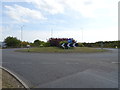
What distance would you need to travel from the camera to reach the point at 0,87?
4359 millimetres

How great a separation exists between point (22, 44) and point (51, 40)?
26.7m

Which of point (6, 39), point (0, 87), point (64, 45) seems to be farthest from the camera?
point (6, 39)


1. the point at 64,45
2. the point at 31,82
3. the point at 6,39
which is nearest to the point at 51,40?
the point at 64,45

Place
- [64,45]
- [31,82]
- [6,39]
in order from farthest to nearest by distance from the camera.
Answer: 1. [6,39]
2. [64,45]
3. [31,82]

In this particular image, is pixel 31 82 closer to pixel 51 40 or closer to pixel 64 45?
pixel 64 45

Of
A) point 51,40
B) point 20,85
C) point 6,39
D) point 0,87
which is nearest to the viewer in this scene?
point 0,87

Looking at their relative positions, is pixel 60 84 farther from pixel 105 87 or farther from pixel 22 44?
pixel 22 44

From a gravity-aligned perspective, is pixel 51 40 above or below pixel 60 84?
above

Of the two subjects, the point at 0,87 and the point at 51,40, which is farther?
the point at 51,40

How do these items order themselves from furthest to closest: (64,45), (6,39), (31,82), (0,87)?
(6,39) → (64,45) → (31,82) → (0,87)

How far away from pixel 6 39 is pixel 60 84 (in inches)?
1920

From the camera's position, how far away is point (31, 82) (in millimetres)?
5059

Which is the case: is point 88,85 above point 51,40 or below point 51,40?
below

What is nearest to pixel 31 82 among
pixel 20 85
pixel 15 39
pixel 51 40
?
pixel 20 85
